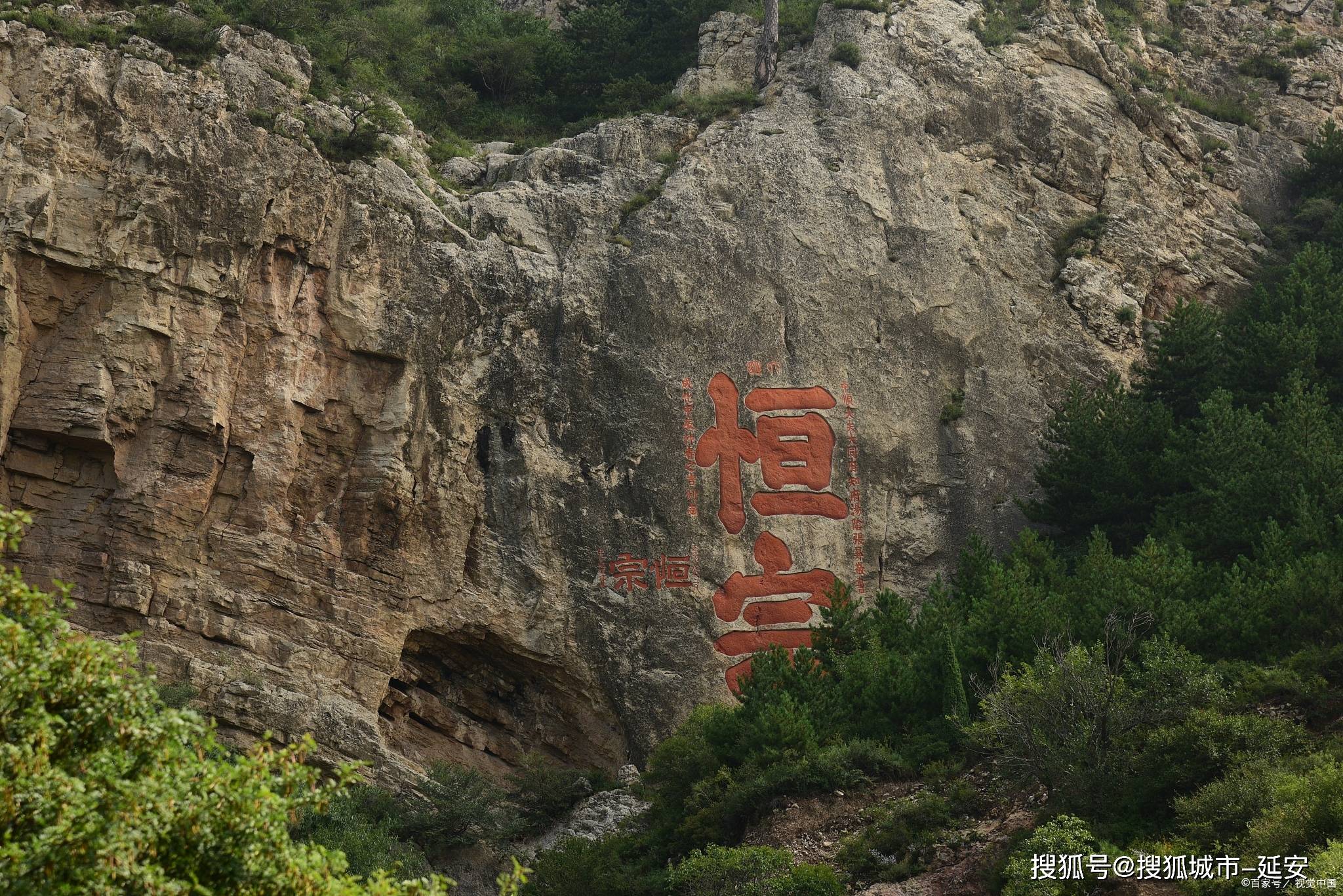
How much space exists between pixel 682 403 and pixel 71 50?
9.72m

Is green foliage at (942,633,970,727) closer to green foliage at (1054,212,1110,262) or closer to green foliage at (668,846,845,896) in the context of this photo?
green foliage at (668,846,845,896)

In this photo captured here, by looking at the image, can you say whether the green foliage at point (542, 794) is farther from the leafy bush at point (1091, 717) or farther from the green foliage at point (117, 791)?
the green foliage at point (117, 791)

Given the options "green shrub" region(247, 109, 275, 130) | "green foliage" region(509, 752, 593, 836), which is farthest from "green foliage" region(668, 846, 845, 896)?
"green shrub" region(247, 109, 275, 130)

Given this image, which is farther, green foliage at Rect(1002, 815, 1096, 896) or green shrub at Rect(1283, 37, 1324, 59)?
green shrub at Rect(1283, 37, 1324, 59)

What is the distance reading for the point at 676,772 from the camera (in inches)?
658

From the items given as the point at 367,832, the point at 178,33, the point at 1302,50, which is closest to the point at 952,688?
the point at 367,832

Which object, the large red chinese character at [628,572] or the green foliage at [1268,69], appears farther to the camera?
the green foliage at [1268,69]

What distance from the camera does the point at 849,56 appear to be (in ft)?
78.9

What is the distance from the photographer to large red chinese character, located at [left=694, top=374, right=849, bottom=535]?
20156 millimetres

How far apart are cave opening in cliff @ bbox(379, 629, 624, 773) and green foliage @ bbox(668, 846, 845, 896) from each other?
5.22 meters

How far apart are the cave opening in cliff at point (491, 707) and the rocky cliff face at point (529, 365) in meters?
0.05

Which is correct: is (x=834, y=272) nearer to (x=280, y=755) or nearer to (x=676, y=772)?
(x=676, y=772)

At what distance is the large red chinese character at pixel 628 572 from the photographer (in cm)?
1945

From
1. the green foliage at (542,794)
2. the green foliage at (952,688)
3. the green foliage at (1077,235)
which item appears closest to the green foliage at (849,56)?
the green foliage at (1077,235)
